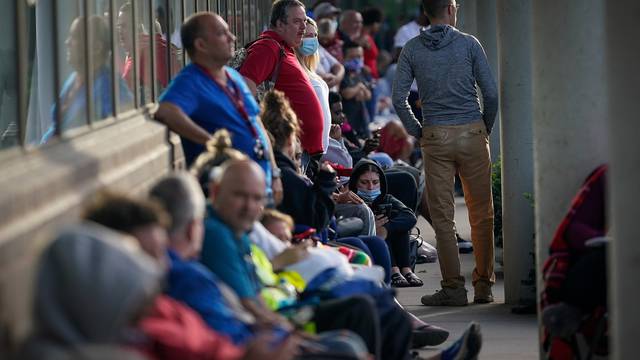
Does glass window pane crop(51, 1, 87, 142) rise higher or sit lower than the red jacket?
higher

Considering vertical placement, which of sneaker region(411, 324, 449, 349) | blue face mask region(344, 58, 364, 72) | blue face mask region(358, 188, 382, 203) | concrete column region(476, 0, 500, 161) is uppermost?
concrete column region(476, 0, 500, 161)

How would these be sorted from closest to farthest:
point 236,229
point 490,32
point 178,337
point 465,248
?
point 178,337, point 236,229, point 465,248, point 490,32

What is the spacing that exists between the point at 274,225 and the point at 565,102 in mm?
1466

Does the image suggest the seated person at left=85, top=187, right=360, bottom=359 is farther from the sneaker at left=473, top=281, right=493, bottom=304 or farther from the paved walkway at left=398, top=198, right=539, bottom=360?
the sneaker at left=473, top=281, right=493, bottom=304

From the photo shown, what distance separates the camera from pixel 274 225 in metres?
7.38

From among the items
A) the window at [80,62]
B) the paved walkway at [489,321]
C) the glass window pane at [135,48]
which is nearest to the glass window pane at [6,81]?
the window at [80,62]

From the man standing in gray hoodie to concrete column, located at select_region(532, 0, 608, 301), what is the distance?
9.30 ft

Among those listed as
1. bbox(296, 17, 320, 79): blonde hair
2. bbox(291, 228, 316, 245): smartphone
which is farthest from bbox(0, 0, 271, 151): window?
bbox(296, 17, 320, 79): blonde hair

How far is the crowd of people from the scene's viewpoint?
432cm

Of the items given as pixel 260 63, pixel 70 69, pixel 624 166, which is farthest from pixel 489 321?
pixel 624 166

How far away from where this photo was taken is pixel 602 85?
25.2ft

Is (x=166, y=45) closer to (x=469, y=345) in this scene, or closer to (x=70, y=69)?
(x=70, y=69)

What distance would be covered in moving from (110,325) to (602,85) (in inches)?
156

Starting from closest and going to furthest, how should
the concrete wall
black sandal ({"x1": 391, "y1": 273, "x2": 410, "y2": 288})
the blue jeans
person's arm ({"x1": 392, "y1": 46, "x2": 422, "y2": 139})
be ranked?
the concrete wall < the blue jeans < person's arm ({"x1": 392, "y1": 46, "x2": 422, "y2": 139}) < black sandal ({"x1": 391, "y1": 273, "x2": 410, "y2": 288})
